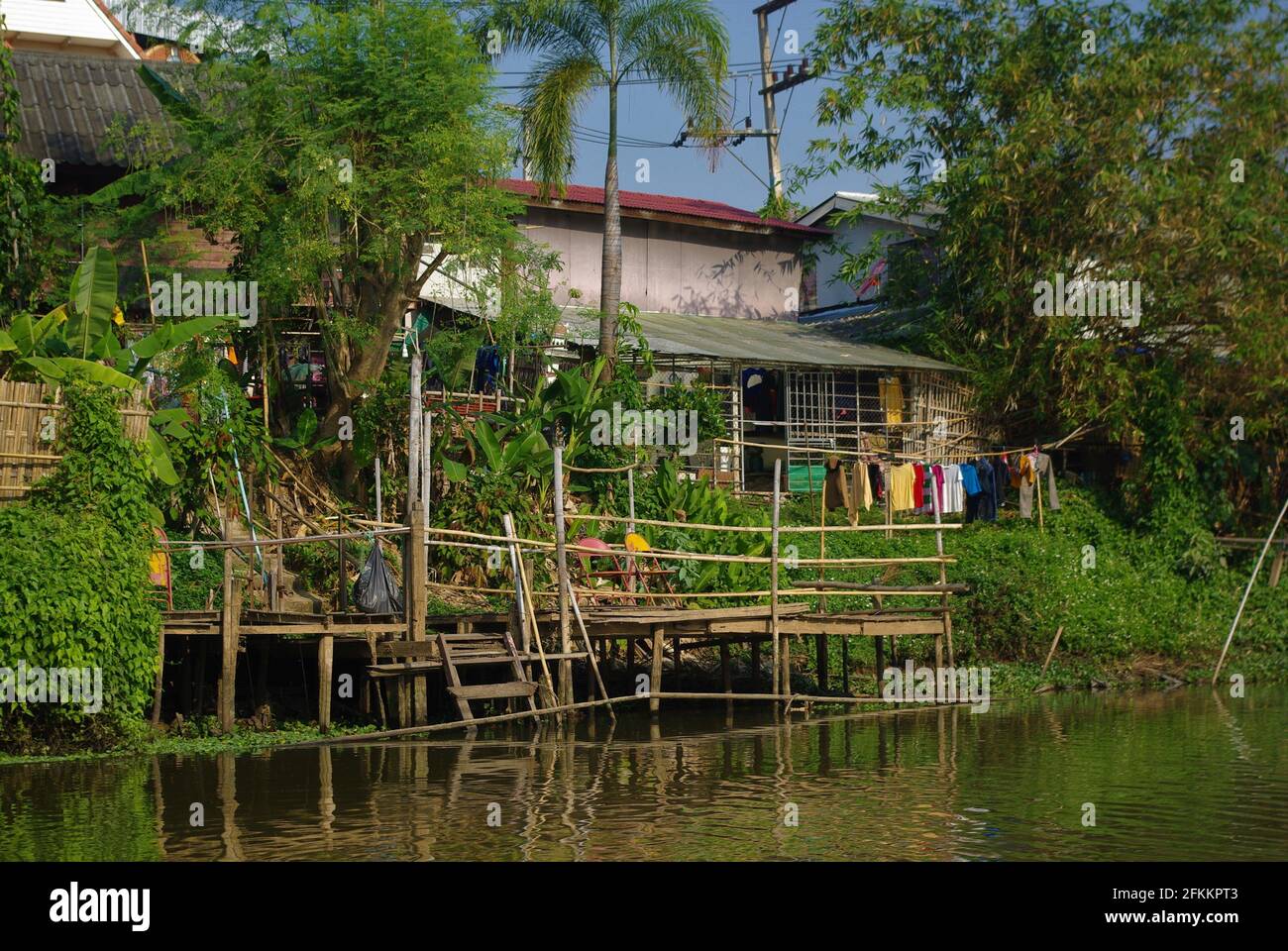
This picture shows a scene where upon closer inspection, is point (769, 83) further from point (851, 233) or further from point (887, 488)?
point (887, 488)

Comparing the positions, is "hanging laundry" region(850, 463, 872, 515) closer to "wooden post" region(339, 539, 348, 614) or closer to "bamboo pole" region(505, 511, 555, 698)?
"bamboo pole" region(505, 511, 555, 698)

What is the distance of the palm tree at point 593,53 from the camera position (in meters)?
22.5

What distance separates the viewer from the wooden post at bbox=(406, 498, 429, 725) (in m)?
15.8

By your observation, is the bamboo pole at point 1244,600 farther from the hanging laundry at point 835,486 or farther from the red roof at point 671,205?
the red roof at point 671,205

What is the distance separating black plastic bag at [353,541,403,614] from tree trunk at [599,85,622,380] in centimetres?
697

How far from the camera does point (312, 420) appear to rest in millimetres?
21109

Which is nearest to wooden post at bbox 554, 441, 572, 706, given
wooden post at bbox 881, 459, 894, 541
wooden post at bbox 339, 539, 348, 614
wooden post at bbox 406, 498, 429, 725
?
wooden post at bbox 406, 498, 429, 725

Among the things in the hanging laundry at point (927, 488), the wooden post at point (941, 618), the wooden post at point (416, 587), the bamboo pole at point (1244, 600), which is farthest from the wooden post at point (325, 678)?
the bamboo pole at point (1244, 600)

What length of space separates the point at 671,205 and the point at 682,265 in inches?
54.5

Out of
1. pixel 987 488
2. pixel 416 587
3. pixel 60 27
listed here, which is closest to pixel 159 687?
pixel 416 587

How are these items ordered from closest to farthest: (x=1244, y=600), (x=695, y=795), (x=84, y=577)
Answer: (x=695, y=795) < (x=84, y=577) < (x=1244, y=600)

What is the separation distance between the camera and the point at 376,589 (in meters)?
17.5

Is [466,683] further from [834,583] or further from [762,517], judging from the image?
[762,517]
